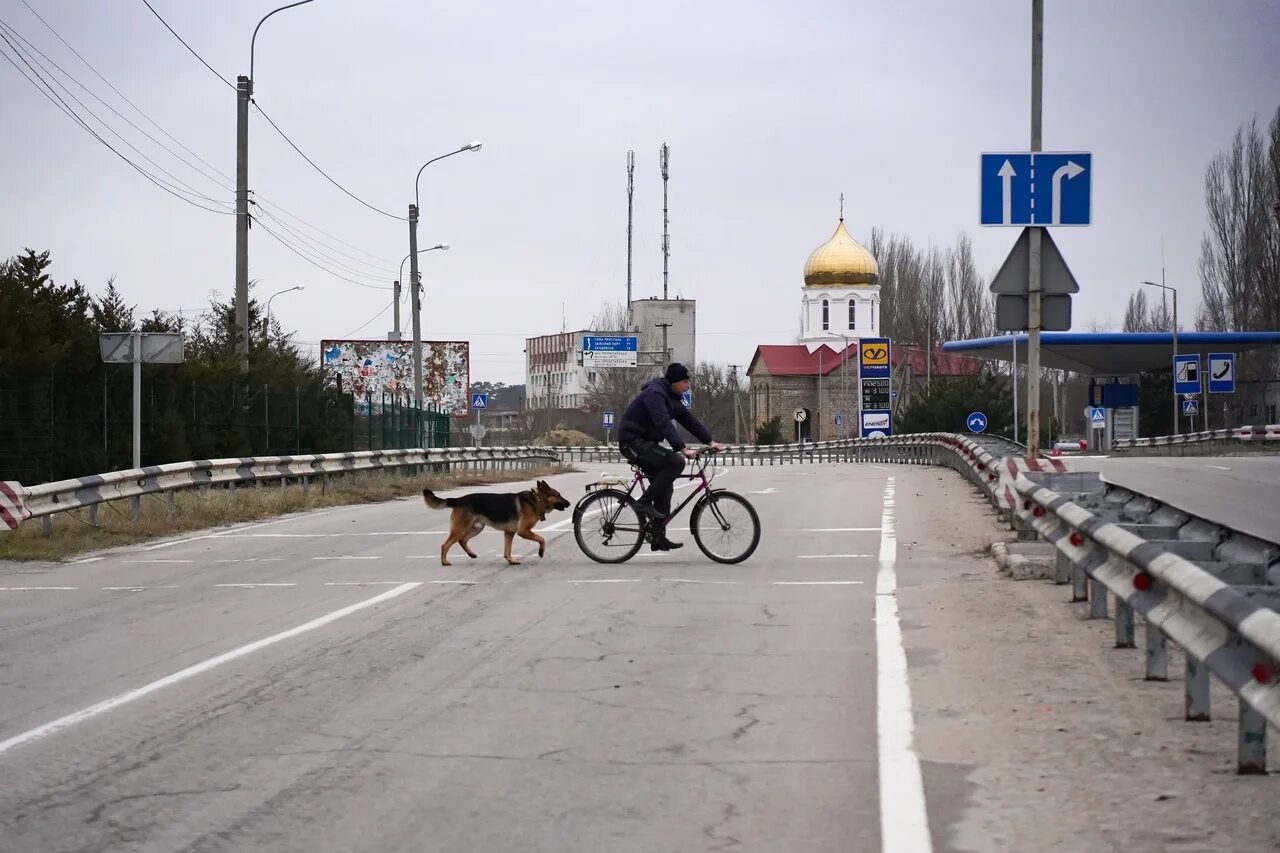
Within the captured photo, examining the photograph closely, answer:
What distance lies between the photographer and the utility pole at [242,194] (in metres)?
30.2

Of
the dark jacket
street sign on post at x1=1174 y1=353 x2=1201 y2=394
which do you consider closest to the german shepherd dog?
the dark jacket

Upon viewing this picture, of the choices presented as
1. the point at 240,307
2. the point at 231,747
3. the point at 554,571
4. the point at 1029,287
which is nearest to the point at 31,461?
the point at 240,307

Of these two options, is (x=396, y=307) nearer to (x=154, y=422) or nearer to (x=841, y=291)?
(x=154, y=422)

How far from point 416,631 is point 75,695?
2.56 meters

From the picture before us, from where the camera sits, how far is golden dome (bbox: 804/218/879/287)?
113000mm

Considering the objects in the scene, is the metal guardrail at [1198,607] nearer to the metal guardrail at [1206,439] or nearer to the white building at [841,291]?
the metal guardrail at [1206,439]

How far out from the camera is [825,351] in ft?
399

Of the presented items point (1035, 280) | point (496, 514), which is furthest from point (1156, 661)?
point (1035, 280)

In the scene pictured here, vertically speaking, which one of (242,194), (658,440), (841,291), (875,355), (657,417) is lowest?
(658,440)

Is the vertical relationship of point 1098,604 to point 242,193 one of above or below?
below

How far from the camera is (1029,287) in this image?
50.4ft

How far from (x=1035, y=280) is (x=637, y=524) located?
448 centimetres

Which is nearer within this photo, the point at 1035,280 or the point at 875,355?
the point at 1035,280

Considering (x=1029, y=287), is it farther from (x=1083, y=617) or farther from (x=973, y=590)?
(x=1083, y=617)
